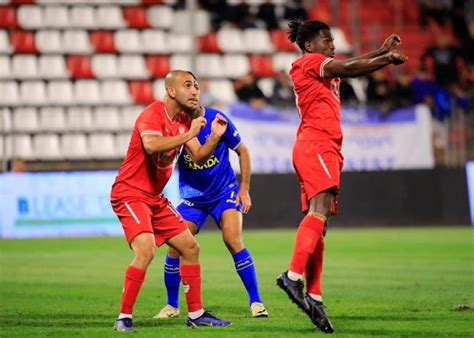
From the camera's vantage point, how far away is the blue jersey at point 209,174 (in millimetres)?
10195

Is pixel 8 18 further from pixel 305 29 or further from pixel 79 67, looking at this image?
pixel 305 29

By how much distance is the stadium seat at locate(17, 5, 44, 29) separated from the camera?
2753cm

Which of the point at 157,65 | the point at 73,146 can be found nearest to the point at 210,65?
the point at 157,65

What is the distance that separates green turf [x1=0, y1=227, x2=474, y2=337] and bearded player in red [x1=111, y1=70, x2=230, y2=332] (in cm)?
33

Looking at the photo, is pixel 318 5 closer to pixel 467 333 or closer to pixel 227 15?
pixel 227 15

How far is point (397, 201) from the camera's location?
24.9 meters

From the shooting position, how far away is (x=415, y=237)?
857 inches

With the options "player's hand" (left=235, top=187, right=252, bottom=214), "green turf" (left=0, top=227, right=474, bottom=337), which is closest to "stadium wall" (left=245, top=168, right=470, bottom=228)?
"green turf" (left=0, top=227, right=474, bottom=337)

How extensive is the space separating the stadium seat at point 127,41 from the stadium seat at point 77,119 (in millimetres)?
3031

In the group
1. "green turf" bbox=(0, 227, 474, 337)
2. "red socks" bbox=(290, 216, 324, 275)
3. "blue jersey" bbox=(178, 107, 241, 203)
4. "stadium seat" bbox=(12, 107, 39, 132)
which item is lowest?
"green turf" bbox=(0, 227, 474, 337)

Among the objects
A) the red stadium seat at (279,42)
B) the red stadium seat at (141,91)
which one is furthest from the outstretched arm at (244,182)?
the red stadium seat at (279,42)

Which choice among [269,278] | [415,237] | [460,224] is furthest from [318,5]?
[269,278]

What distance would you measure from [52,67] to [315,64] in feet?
63.8

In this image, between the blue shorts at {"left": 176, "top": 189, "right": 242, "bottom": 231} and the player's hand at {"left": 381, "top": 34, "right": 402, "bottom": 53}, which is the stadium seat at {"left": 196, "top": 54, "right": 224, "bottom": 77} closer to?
the blue shorts at {"left": 176, "top": 189, "right": 242, "bottom": 231}
